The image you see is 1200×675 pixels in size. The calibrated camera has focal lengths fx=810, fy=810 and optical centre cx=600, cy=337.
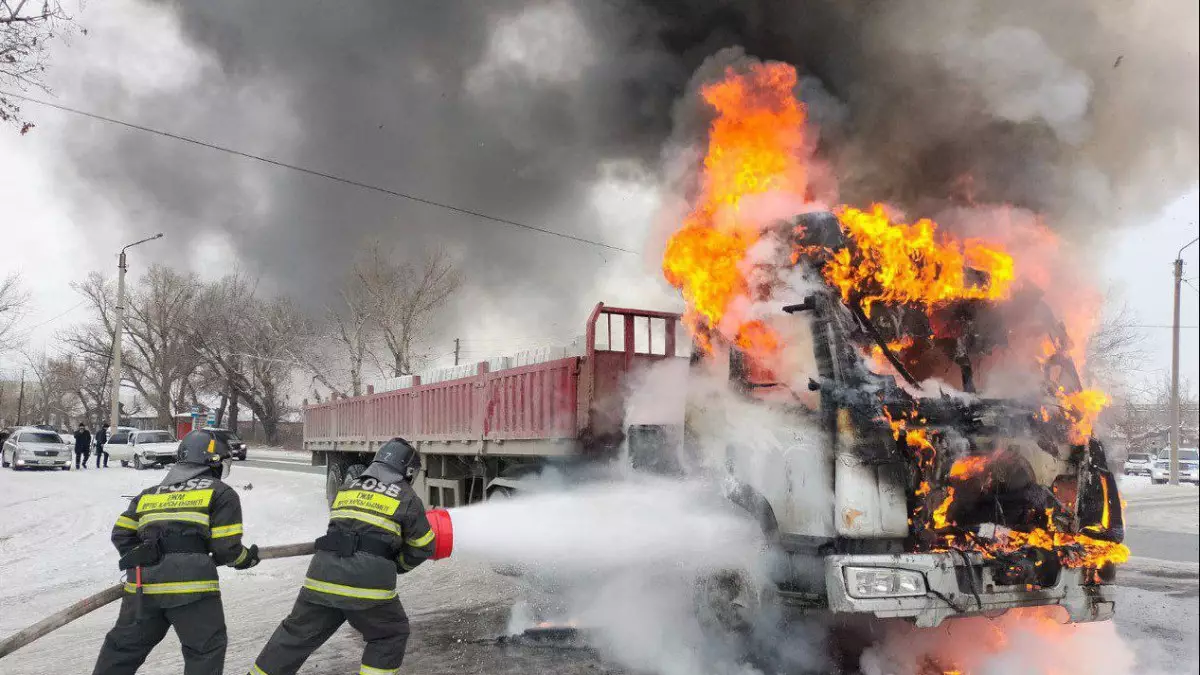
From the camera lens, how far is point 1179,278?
514 centimetres

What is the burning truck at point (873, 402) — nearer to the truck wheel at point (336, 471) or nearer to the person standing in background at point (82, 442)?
the truck wheel at point (336, 471)

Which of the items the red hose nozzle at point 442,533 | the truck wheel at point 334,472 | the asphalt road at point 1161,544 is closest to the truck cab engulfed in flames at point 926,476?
the red hose nozzle at point 442,533

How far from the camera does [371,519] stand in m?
4.04

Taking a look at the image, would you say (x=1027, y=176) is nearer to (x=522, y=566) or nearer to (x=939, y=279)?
(x=939, y=279)

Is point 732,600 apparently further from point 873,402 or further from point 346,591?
point 346,591

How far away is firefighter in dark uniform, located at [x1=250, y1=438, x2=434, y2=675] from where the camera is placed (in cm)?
397

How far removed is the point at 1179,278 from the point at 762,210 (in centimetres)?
265

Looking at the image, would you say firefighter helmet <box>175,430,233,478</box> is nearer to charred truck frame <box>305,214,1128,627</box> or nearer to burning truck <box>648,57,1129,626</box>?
charred truck frame <box>305,214,1128,627</box>

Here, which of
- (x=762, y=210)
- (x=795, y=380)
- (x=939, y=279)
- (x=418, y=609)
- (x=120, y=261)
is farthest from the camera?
(x=120, y=261)

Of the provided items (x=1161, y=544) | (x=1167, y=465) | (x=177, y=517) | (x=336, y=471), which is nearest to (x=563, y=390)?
(x=177, y=517)

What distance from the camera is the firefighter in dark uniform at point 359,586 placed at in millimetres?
3973

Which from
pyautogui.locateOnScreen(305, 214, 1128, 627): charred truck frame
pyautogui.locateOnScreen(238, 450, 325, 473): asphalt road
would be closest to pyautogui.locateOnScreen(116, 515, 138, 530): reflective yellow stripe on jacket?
pyautogui.locateOnScreen(305, 214, 1128, 627): charred truck frame

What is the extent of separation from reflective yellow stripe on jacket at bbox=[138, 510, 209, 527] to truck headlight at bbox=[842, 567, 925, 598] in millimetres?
3297

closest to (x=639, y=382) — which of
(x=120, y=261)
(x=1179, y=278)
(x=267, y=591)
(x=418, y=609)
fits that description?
(x=418, y=609)
